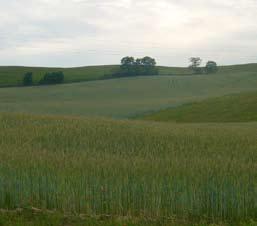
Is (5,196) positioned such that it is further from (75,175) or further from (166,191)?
(166,191)

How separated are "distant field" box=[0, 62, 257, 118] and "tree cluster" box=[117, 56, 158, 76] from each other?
44.0ft

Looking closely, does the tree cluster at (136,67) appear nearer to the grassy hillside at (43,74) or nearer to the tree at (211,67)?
the grassy hillside at (43,74)

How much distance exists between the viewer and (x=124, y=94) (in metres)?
74.1

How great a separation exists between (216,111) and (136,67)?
5830 centimetres

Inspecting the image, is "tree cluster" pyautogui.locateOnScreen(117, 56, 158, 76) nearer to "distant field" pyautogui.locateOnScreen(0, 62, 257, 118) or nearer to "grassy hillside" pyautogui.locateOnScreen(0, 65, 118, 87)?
"grassy hillside" pyautogui.locateOnScreen(0, 65, 118, 87)

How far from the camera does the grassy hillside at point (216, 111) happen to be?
46266mm

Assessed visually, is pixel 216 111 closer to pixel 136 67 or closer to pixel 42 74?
pixel 42 74

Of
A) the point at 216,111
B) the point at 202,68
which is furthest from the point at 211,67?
the point at 216,111

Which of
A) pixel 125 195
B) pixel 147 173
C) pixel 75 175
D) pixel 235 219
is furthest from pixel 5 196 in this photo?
pixel 235 219

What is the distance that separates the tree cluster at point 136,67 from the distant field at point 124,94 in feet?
44.0

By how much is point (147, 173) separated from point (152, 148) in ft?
18.8

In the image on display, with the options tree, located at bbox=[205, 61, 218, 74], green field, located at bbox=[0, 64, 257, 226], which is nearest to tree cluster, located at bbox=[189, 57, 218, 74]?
tree, located at bbox=[205, 61, 218, 74]

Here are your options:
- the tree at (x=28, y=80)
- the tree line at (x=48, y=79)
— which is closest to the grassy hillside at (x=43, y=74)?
the tree at (x=28, y=80)

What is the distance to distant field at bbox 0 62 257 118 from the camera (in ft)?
182
